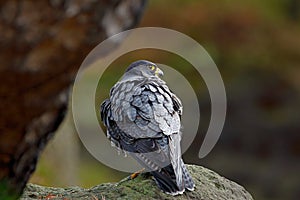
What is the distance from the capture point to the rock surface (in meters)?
3.80

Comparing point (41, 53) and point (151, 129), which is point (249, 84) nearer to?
point (151, 129)

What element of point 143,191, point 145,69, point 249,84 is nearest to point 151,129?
point 143,191

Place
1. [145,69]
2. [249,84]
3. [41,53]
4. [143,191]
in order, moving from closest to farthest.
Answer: [41,53], [143,191], [145,69], [249,84]

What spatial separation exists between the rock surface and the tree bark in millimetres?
961

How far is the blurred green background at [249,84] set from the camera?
13.6 metres

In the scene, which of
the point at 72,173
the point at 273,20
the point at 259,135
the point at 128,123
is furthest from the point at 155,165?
the point at 273,20

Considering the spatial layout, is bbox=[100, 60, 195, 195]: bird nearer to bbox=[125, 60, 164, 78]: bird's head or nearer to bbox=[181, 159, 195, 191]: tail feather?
bbox=[181, 159, 195, 191]: tail feather

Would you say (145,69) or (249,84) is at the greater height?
(249,84)

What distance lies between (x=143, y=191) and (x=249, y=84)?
11.7 m

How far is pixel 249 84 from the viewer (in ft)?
50.4

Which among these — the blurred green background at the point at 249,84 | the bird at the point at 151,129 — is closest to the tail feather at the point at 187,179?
the bird at the point at 151,129

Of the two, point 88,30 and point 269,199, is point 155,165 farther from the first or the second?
point 269,199

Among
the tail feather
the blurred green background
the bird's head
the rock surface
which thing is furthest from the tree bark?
the blurred green background

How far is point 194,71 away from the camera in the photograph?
15.2 m
